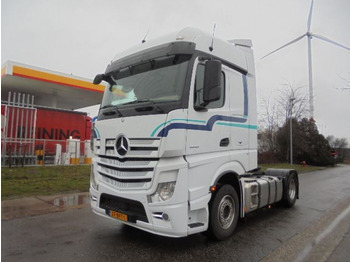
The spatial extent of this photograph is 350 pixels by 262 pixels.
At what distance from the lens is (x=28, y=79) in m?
18.0

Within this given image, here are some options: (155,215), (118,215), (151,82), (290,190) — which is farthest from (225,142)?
(290,190)

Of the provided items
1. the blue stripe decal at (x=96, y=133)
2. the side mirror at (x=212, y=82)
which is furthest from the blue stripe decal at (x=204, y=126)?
the blue stripe decal at (x=96, y=133)

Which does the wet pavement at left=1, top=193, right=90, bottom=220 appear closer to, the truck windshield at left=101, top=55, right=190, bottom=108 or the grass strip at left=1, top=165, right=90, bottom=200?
the grass strip at left=1, top=165, right=90, bottom=200

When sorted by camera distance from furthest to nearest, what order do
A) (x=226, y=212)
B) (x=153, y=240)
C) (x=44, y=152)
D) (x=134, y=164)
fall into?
(x=44, y=152) < (x=226, y=212) < (x=153, y=240) < (x=134, y=164)

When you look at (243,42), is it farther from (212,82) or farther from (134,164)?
(134,164)

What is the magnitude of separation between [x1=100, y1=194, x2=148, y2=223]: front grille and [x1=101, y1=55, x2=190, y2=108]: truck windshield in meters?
1.54

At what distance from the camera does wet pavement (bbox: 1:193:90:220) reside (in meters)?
6.01

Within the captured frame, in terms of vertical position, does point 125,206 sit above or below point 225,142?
below

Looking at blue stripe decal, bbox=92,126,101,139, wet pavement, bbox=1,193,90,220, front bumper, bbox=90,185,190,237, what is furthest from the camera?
wet pavement, bbox=1,193,90,220

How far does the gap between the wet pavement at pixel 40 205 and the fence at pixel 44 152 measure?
350 inches

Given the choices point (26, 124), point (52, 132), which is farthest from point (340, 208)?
point (52, 132)

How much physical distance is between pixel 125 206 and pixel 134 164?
Result: 0.69m

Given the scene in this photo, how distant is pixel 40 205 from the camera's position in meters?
6.73

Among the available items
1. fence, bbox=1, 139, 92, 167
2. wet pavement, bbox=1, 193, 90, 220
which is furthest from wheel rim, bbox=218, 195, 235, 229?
fence, bbox=1, 139, 92, 167
